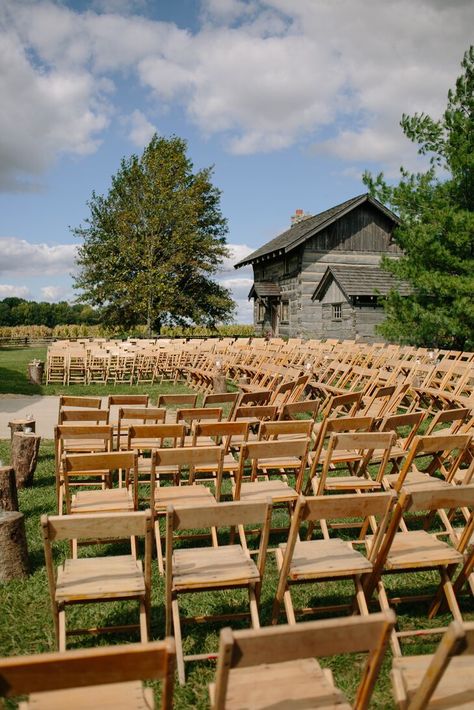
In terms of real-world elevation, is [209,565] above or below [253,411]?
below

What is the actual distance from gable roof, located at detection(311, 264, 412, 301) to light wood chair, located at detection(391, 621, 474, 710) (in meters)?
21.1

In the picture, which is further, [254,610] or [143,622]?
[254,610]

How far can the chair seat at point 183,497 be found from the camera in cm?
475

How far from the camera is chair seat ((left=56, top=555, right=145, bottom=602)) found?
11.0ft

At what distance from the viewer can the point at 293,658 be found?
6.58 feet

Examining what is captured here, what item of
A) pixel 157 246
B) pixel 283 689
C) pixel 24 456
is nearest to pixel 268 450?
pixel 283 689

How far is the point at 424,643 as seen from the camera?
12.0 feet

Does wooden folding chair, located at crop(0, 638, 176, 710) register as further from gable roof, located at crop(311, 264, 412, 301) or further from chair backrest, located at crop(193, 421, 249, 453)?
gable roof, located at crop(311, 264, 412, 301)

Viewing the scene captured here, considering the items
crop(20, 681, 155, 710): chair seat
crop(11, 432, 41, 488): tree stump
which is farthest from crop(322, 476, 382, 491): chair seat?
crop(11, 432, 41, 488): tree stump

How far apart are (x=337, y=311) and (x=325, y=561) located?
906 inches

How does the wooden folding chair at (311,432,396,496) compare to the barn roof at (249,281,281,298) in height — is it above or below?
below

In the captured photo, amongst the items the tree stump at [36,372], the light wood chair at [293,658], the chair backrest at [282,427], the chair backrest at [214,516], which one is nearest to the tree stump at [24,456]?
the chair backrest at [282,427]

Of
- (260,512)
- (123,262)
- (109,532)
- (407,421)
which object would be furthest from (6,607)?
(123,262)

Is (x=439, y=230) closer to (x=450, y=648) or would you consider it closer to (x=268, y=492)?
(x=268, y=492)
